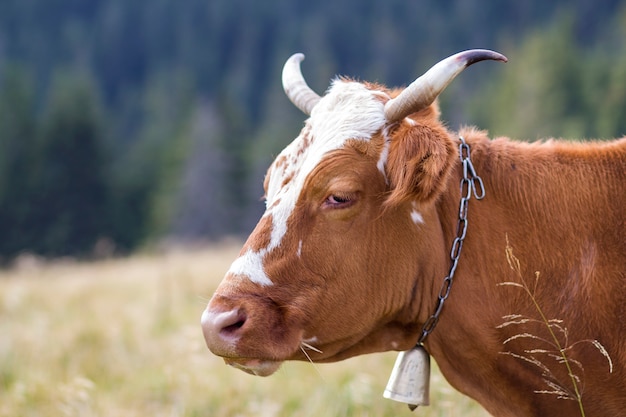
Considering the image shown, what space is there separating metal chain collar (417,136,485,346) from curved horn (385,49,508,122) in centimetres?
36

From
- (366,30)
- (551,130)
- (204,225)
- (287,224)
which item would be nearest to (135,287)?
(287,224)

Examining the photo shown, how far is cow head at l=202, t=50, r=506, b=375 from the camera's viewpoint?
3.34 metres

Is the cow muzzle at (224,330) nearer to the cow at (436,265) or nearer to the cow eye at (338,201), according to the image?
the cow at (436,265)

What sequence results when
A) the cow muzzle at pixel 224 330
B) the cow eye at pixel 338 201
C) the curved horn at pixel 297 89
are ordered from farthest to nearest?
1. the curved horn at pixel 297 89
2. the cow eye at pixel 338 201
3. the cow muzzle at pixel 224 330

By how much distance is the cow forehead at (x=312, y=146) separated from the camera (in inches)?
136

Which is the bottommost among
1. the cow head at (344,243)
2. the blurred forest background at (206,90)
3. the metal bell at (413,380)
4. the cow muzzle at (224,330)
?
the metal bell at (413,380)

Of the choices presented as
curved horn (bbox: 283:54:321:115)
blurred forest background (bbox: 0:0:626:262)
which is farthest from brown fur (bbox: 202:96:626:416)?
blurred forest background (bbox: 0:0:626:262)

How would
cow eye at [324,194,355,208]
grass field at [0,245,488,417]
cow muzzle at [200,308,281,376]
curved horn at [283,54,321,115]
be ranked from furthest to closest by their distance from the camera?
grass field at [0,245,488,417], curved horn at [283,54,321,115], cow eye at [324,194,355,208], cow muzzle at [200,308,281,376]

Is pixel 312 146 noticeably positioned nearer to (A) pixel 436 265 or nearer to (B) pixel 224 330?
(A) pixel 436 265

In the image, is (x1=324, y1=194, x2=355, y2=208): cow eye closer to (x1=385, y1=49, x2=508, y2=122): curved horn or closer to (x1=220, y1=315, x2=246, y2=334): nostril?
(x1=385, y1=49, x2=508, y2=122): curved horn

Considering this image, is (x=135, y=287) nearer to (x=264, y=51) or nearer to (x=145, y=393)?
(x=145, y=393)

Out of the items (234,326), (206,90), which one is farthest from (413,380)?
(206,90)

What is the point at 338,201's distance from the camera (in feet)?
11.3

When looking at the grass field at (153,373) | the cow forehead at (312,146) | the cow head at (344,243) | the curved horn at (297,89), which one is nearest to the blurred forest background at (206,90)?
the grass field at (153,373)
